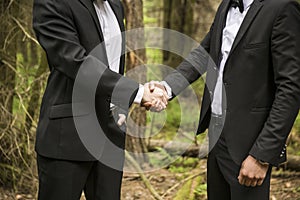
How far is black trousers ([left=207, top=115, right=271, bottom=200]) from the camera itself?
2.63 meters

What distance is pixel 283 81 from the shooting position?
7.88 ft

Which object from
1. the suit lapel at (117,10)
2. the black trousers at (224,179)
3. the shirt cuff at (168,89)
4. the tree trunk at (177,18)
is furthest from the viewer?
the tree trunk at (177,18)

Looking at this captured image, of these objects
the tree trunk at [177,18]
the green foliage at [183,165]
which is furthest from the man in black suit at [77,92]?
the tree trunk at [177,18]

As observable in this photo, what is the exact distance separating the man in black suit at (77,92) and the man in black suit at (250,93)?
0.45 m

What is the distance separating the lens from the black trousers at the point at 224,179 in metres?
2.63

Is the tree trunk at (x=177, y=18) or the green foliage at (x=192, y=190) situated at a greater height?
the tree trunk at (x=177, y=18)

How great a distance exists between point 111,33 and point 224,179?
1.05 metres

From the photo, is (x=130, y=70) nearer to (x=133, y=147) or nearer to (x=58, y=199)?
(x=133, y=147)

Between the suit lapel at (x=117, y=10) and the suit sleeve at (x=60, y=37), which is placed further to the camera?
A: the suit lapel at (x=117, y=10)

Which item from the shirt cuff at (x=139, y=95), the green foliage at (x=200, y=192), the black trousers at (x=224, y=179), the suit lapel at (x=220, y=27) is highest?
the suit lapel at (x=220, y=27)

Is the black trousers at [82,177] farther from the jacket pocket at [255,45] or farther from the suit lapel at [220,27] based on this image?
the jacket pocket at [255,45]

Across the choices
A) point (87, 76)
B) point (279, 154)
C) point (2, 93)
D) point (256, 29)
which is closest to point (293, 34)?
point (256, 29)

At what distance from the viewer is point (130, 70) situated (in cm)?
572

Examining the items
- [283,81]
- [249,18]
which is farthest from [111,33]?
[283,81]
